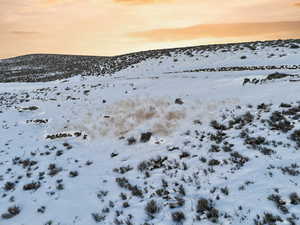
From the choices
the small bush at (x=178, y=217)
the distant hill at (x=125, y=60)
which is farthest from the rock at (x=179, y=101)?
the distant hill at (x=125, y=60)

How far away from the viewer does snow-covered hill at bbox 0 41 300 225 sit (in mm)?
7273

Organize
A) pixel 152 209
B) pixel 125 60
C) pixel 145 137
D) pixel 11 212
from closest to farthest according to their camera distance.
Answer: pixel 152 209
pixel 11 212
pixel 145 137
pixel 125 60

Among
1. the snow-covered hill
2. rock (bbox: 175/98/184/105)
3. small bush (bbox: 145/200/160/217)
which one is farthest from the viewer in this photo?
rock (bbox: 175/98/184/105)

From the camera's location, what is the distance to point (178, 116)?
45.0 feet

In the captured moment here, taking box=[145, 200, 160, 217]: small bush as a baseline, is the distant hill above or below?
above

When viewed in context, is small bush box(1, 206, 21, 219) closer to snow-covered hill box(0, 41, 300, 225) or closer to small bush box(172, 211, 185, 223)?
snow-covered hill box(0, 41, 300, 225)

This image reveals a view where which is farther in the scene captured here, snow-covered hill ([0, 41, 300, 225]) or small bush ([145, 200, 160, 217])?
small bush ([145, 200, 160, 217])

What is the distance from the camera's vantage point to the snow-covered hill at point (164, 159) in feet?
23.9

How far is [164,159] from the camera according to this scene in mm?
10336

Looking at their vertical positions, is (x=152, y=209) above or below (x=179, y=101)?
below

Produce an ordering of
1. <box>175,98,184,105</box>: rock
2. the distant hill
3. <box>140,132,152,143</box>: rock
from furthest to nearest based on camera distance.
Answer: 1. the distant hill
2. <box>175,98,184,105</box>: rock
3. <box>140,132,152,143</box>: rock

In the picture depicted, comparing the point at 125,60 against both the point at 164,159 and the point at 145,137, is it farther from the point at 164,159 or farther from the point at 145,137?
the point at 164,159

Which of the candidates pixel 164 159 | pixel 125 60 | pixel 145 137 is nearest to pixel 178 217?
pixel 164 159

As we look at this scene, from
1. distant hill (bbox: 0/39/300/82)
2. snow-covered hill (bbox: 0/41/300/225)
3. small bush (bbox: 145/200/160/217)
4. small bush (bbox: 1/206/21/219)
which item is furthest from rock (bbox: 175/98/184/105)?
distant hill (bbox: 0/39/300/82)
